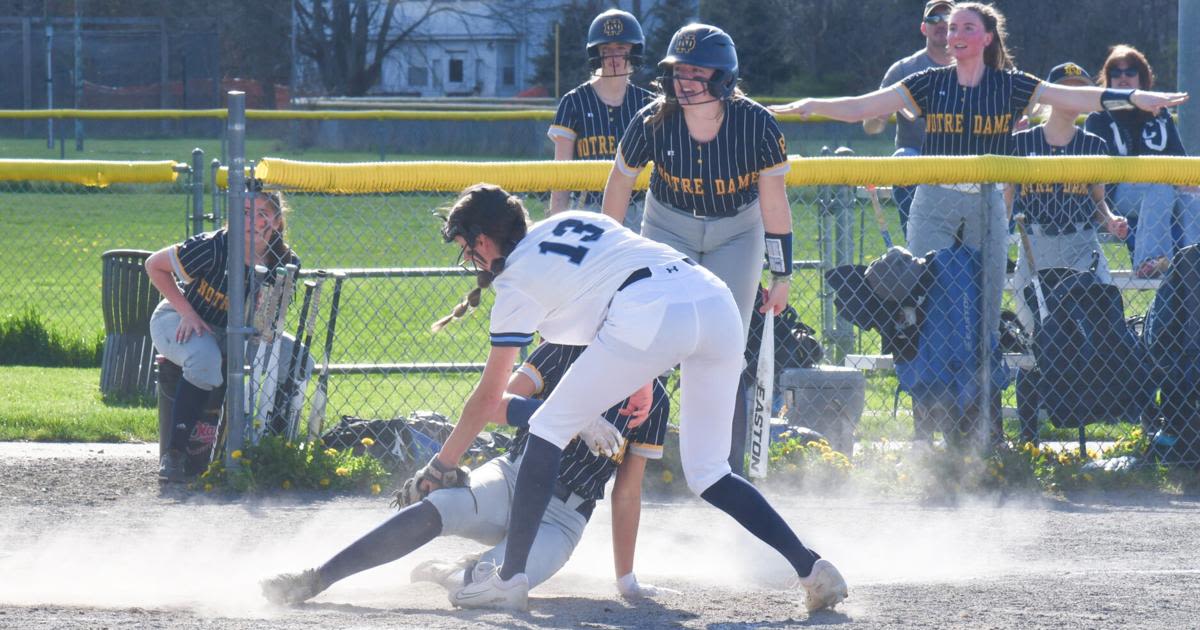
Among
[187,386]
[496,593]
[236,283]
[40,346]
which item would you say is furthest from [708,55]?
[40,346]

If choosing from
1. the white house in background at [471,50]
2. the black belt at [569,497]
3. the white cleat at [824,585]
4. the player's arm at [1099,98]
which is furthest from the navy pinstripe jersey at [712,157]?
the white house in background at [471,50]

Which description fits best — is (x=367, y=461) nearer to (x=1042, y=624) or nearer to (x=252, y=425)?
(x=252, y=425)

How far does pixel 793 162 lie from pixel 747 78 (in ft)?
114

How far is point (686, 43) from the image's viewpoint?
5438mm

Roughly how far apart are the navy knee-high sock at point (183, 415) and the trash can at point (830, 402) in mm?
2831

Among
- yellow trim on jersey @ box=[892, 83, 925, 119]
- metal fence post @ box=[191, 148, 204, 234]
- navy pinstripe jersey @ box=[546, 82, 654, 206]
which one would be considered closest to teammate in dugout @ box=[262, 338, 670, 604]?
navy pinstripe jersey @ box=[546, 82, 654, 206]

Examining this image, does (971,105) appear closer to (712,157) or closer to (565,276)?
(712,157)

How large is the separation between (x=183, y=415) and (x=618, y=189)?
231 centimetres

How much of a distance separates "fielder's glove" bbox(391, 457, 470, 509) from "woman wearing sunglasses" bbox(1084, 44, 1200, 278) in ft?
14.2

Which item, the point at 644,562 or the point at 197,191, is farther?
the point at 197,191

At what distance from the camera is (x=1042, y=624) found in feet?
15.0

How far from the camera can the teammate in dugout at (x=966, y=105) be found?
7.00m

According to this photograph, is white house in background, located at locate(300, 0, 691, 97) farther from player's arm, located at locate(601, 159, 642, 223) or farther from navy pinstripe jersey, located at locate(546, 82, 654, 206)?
player's arm, located at locate(601, 159, 642, 223)

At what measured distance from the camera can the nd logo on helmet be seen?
5.43 m
